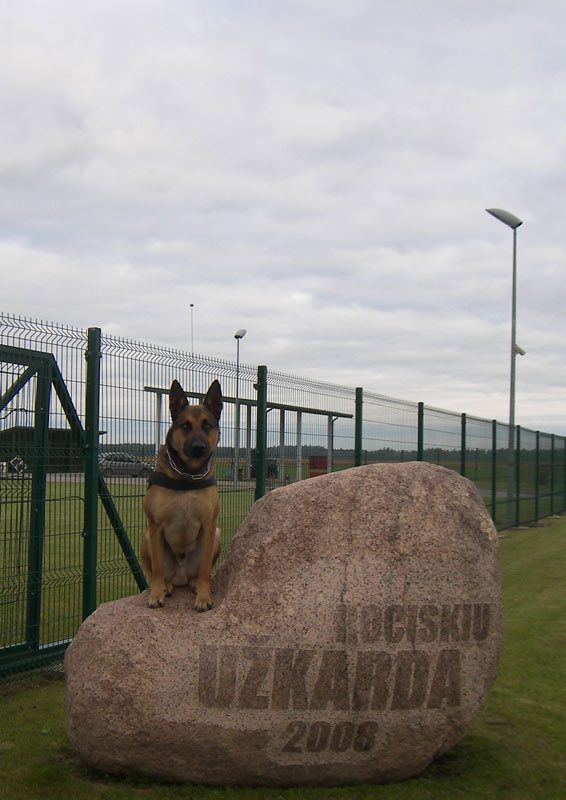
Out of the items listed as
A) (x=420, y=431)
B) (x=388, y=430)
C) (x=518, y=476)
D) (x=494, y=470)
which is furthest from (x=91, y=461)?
(x=518, y=476)

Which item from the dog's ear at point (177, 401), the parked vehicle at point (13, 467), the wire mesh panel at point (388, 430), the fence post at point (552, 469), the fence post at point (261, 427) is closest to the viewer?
the dog's ear at point (177, 401)

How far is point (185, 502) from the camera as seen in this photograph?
5574 mm

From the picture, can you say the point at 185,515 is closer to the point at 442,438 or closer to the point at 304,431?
the point at 304,431

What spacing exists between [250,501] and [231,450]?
735mm

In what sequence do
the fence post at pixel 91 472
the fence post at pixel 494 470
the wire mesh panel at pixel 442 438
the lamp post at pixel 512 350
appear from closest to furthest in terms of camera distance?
the fence post at pixel 91 472 → the wire mesh panel at pixel 442 438 → the fence post at pixel 494 470 → the lamp post at pixel 512 350

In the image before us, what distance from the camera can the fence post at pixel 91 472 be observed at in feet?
25.2

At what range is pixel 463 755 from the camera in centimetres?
577

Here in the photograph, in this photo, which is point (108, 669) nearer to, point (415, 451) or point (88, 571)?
point (88, 571)

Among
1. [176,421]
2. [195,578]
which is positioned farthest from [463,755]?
[176,421]

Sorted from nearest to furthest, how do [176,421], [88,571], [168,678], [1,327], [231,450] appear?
[168,678] < [176,421] < [1,327] < [88,571] < [231,450]

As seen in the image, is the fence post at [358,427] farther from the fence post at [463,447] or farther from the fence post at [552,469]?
the fence post at [552,469]

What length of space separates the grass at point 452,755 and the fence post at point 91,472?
0.91 m

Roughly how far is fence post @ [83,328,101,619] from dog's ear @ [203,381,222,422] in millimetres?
2460

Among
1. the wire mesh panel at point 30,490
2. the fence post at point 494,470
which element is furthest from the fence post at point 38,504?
the fence post at point 494,470
